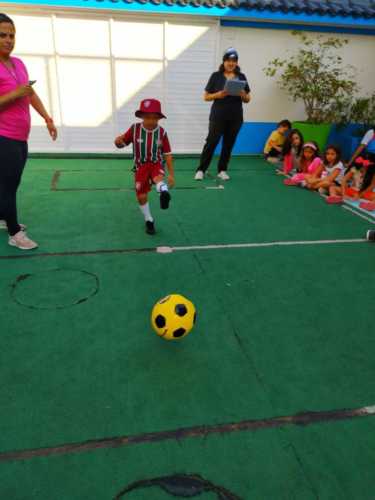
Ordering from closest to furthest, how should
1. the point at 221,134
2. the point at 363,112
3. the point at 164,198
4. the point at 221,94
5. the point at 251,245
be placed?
1. the point at 164,198
2. the point at 251,245
3. the point at 221,94
4. the point at 221,134
5. the point at 363,112

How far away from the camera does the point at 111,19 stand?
8.46 meters

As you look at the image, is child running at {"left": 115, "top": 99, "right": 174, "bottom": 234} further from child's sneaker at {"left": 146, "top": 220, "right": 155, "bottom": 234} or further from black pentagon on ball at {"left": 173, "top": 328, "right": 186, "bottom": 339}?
black pentagon on ball at {"left": 173, "top": 328, "right": 186, "bottom": 339}

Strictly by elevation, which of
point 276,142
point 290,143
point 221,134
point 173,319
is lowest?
point 173,319

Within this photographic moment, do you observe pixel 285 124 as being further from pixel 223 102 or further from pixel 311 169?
pixel 223 102

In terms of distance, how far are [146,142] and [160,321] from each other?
2380 mm

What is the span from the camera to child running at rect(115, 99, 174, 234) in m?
4.34

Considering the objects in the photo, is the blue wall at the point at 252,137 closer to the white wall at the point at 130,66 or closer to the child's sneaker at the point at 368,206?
the white wall at the point at 130,66

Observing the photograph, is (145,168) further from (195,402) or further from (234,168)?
(234,168)

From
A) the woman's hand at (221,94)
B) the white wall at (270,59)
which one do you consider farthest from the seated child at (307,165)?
the white wall at (270,59)

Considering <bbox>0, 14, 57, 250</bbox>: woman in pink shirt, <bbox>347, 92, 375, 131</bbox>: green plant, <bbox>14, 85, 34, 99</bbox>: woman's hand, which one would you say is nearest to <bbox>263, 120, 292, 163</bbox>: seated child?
<bbox>347, 92, 375, 131</bbox>: green plant

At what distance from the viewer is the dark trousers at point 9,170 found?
380cm

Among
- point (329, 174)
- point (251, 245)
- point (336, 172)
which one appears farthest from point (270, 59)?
point (251, 245)

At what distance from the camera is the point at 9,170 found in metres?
3.91

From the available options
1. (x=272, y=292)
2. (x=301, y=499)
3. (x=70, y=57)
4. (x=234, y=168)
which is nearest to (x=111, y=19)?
(x=70, y=57)
